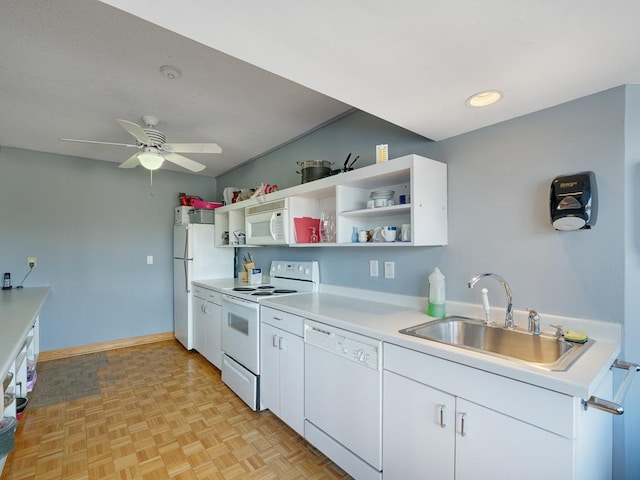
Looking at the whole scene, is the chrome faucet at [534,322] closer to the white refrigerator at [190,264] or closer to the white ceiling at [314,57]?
the white ceiling at [314,57]

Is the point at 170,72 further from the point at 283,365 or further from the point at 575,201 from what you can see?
the point at 575,201

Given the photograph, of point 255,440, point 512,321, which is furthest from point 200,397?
point 512,321

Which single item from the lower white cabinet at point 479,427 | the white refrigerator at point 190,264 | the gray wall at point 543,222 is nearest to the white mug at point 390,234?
the gray wall at point 543,222

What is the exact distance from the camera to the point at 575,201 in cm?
134

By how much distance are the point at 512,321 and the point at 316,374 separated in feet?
3.63

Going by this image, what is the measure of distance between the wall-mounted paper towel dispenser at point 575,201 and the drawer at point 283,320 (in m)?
1.48

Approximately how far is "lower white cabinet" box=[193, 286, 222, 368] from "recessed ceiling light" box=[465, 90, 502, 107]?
8.72 feet

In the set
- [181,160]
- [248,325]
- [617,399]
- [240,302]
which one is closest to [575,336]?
[617,399]

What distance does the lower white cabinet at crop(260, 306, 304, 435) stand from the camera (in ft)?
6.45

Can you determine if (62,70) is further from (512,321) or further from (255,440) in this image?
(512,321)

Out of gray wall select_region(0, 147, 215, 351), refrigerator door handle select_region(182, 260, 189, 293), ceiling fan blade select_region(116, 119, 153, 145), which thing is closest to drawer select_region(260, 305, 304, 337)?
ceiling fan blade select_region(116, 119, 153, 145)

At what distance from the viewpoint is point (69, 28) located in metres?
1.54

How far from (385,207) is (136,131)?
1703 millimetres

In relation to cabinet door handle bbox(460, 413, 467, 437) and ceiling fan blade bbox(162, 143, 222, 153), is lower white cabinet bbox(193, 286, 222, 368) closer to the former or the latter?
ceiling fan blade bbox(162, 143, 222, 153)
